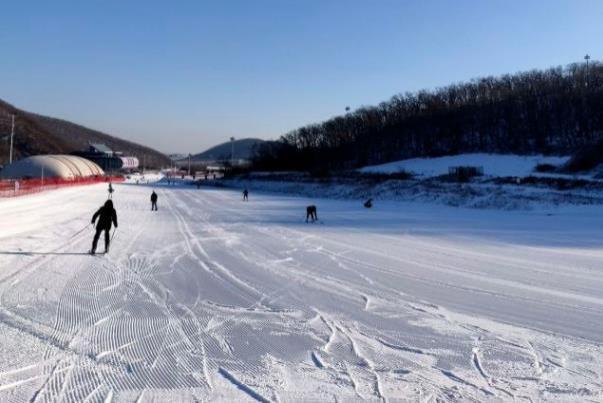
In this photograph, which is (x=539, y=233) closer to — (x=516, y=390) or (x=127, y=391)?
(x=516, y=390)

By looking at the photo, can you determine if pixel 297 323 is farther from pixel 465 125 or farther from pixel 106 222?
pixel 465 125

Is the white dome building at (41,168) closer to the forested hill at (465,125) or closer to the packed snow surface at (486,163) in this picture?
the forested hill at (465,125)

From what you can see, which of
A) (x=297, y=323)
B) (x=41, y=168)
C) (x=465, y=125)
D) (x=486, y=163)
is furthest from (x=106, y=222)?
(x=465, y=125)

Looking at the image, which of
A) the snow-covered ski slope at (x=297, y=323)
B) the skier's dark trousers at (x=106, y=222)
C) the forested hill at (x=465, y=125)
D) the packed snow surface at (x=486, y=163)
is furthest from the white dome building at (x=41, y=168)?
the snow-covered ski slope at (x=297, y=323)

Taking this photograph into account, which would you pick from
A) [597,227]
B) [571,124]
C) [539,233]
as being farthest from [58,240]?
[571,124]

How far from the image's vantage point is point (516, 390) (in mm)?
5180

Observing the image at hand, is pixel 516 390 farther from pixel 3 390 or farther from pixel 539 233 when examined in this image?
pixel 539 233

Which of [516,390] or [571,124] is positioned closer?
[516,390]

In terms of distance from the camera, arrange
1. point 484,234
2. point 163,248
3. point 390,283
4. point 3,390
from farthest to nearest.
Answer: point 484,234 < point 163,248 < point 390,283 < point 3,390

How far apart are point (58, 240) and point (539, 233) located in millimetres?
16591

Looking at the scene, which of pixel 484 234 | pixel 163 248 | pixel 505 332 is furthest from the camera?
pixel 484 234

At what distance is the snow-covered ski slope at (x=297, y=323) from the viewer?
17.2 ft

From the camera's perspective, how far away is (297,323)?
296 inches

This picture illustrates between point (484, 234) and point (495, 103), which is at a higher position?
point (495, 103)
